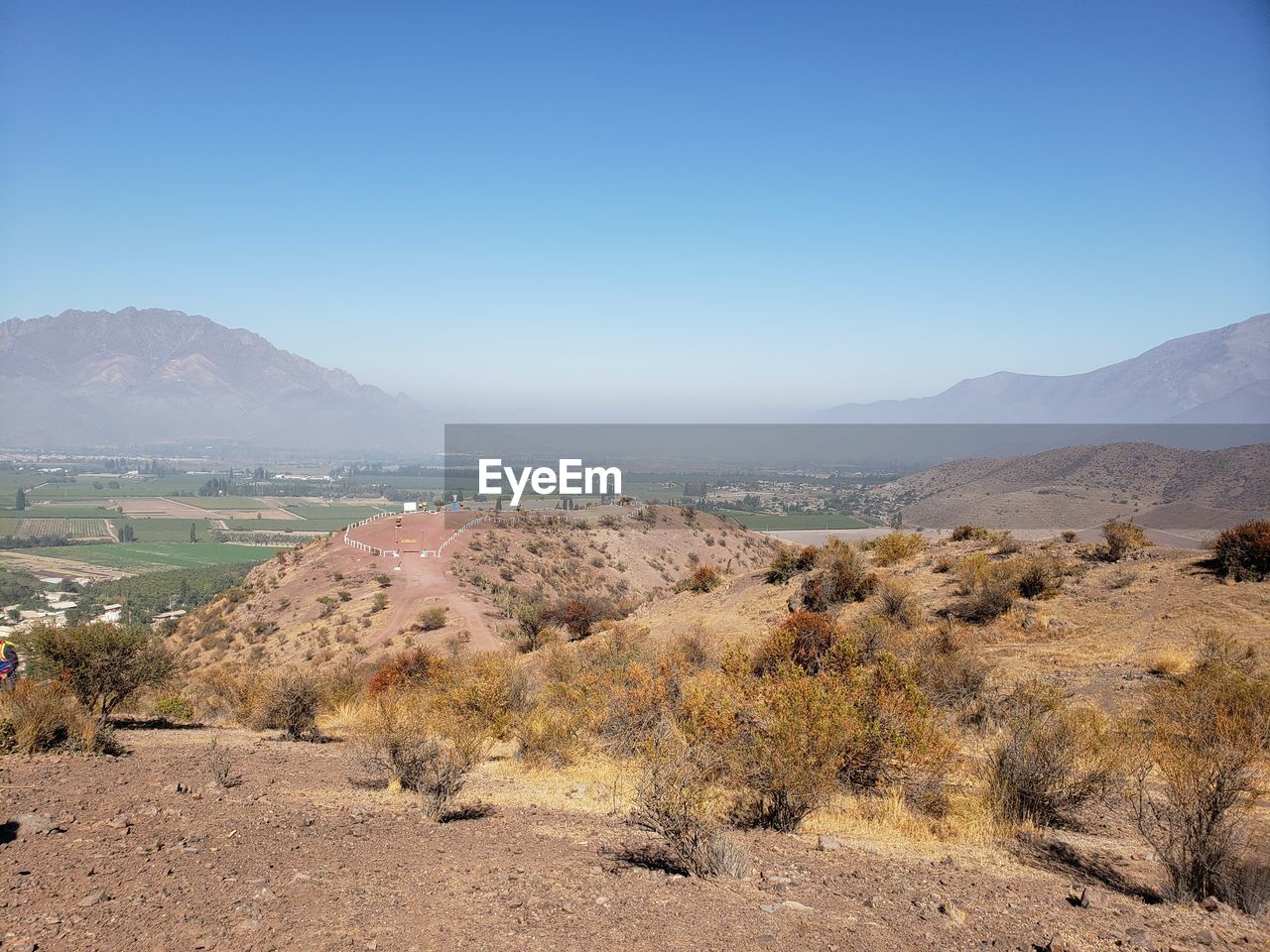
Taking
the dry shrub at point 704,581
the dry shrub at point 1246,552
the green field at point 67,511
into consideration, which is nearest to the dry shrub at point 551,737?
the dry shrub at point 1246,552

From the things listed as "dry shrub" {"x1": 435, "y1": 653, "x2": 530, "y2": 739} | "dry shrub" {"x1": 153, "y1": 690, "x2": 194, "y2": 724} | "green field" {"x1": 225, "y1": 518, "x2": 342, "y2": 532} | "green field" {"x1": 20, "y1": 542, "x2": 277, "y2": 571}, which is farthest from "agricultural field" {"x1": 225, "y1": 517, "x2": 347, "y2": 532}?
"dry shrub" {"x1": 435, "y1": 653, "x2": 530, "y2": 739}

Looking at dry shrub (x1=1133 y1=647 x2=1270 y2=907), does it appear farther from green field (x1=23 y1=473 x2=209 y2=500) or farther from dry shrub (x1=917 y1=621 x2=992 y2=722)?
green field (x1=23 y1=473 x2=209 y2=500)

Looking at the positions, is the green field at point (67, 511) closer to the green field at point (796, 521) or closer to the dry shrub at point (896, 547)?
the green field at point (796, 521)

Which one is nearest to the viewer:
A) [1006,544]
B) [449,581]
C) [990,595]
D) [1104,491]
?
[990,595]

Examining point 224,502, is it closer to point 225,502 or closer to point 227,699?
point 225,502

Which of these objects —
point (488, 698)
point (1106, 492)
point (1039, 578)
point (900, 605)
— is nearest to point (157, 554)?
point (488, 698)
